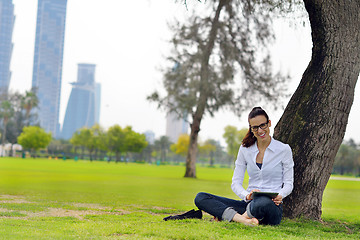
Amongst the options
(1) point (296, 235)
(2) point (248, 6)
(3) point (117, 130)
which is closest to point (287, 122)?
(1) point (296, 235)

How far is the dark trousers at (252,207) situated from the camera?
5.35 metres

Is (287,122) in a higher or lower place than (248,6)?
lower

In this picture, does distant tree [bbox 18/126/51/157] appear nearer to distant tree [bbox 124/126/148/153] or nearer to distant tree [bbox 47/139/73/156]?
distant tree [bbox 124/126/148/153]

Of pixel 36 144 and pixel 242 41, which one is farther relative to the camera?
pixel 36 144

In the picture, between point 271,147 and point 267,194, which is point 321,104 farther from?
point 267,194

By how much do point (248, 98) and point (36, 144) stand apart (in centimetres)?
6445

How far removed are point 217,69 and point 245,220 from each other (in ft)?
66.9

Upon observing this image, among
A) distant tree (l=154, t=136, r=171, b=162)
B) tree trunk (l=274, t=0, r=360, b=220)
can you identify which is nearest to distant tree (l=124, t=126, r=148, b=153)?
distant tree (l=154, t=136, r=171, b=162)

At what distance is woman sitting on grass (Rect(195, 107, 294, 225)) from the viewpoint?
5.43m

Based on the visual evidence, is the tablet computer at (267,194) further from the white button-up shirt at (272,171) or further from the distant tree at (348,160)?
the distant tree at (348,160)

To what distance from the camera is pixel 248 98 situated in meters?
25.8

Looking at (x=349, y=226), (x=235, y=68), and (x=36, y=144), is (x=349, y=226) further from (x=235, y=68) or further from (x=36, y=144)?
(x=36, y=144)

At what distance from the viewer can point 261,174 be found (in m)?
5.58

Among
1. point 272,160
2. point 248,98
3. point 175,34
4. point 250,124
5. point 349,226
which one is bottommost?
point 349,226
